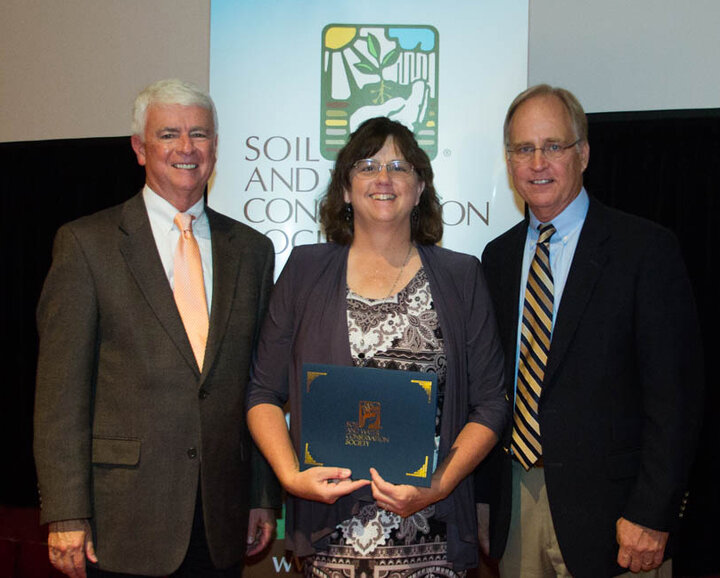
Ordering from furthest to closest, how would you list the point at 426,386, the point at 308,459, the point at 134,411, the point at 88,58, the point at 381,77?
the point at 88,58
the point at 381,77
the point at 134,411
the point at 308,459
the point at 426,386

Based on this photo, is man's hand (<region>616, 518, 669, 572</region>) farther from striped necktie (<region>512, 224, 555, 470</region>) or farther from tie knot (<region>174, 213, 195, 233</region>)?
tie knot (<region>174, 213, 195, 233</region>)

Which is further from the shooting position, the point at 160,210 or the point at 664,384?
the point at 160,210

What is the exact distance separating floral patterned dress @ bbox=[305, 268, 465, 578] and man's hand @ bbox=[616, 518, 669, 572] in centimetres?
49

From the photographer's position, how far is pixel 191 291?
83.7 inches

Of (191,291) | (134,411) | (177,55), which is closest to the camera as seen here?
(134,411)

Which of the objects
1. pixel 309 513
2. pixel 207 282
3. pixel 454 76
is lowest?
pixel 309 513

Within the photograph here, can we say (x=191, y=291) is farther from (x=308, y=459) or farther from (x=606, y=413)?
(x=606, y=413)

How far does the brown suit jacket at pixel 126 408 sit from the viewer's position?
77.9 inches

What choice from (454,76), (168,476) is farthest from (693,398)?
(454,76)

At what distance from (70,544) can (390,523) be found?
3.08ft

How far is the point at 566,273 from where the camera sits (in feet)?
7.13

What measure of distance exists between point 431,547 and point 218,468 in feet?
2.30

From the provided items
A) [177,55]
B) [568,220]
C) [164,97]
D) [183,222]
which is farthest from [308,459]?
[177,55]

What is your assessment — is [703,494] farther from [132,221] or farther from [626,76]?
[132,221]
